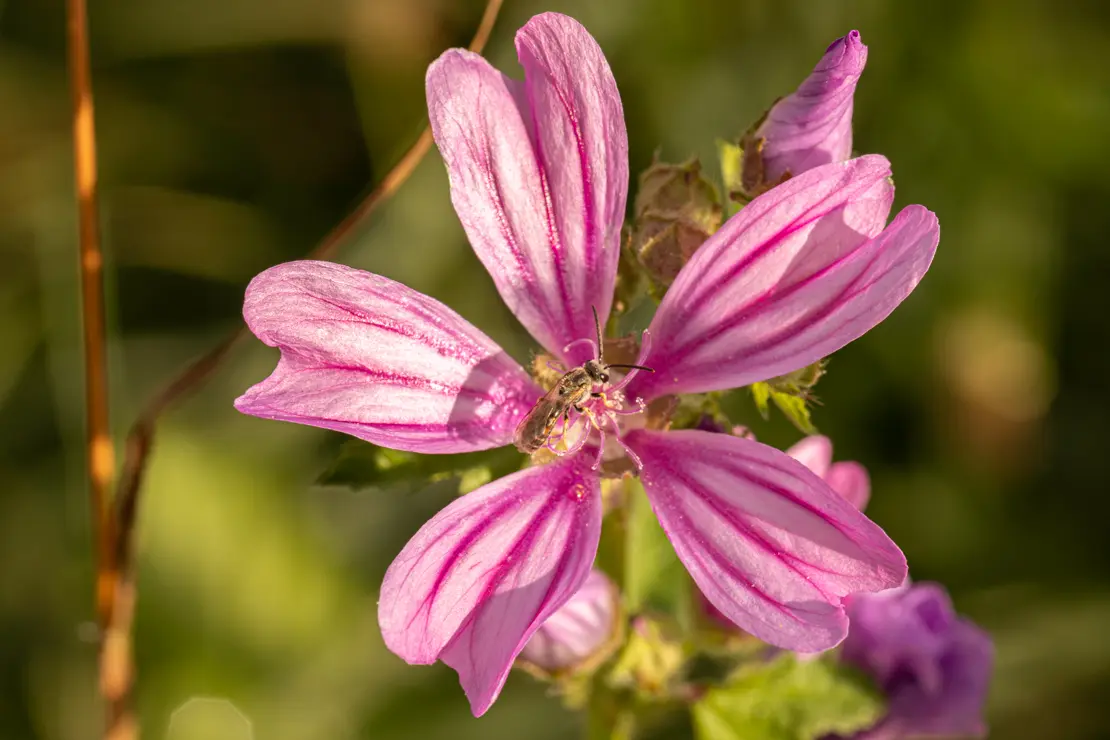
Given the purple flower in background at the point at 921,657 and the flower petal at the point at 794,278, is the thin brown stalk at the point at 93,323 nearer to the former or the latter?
the flower petal at the point at 794,278

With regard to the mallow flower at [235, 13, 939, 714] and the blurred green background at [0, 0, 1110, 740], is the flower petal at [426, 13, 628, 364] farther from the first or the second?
the blurred green background at [0, 0, 1110, 740]

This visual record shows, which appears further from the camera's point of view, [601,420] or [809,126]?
[601,420]

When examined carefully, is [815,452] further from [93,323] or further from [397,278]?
[397,278]

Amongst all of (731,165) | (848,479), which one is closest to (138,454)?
(731,165)

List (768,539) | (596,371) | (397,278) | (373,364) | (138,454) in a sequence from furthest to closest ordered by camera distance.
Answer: (397,278)
(138,454)
(596,371)
(373,364)
(768,539)

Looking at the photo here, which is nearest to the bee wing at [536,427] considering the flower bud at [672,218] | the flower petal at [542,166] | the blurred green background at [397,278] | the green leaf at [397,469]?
the green leaf at [397,469]
